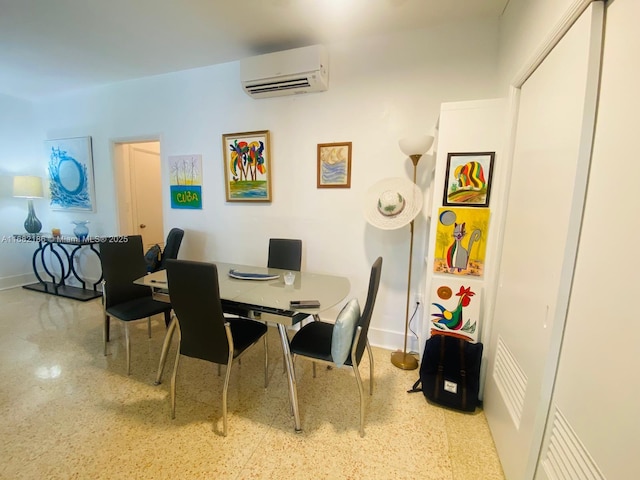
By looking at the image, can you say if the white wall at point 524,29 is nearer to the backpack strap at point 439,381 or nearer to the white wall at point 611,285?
the white wall at point 611,285

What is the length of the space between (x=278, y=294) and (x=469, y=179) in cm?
146

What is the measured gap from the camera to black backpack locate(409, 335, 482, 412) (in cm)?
171

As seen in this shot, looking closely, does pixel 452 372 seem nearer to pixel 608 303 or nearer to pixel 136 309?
pixel 608 303

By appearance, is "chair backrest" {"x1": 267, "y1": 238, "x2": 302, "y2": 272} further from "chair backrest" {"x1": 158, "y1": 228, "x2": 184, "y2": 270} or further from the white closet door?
the white closet door

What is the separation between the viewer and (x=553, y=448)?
971 millimetres

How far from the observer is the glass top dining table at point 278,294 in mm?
1551

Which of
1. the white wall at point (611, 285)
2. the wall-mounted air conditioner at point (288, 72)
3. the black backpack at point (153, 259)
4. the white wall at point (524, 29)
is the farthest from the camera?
the black backpack at point (153, 259)

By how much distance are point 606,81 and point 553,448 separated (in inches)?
49.7

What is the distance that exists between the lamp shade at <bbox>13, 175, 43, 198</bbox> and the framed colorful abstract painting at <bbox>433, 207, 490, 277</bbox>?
513 cm

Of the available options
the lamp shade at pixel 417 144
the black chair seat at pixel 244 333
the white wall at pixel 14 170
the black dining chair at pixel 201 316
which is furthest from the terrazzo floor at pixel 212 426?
the white wall at pixel 14 170

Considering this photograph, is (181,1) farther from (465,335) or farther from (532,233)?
(465,335)

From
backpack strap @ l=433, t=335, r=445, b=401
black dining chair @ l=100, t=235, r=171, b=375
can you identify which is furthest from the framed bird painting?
black dining chair @ l=100, t=235, r=171, b=375

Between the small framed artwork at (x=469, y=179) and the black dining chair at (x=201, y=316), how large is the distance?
1574 millimetres

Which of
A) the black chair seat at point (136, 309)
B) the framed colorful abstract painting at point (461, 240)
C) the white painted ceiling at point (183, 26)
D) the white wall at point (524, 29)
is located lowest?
the black chair seat at point (136, 309)
